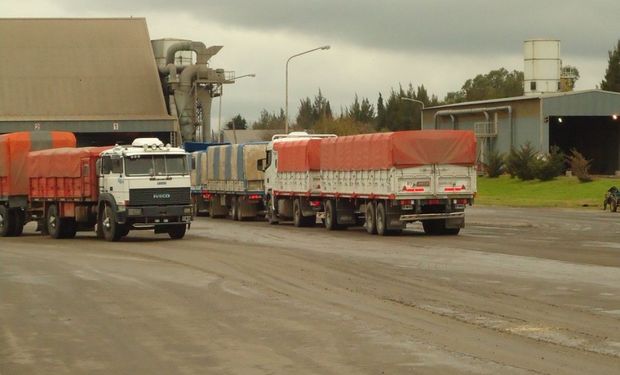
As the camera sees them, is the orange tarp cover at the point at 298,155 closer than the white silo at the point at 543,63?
Yes

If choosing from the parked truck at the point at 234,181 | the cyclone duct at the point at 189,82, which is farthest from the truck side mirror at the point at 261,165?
the cyclone duct at the point at 189,82

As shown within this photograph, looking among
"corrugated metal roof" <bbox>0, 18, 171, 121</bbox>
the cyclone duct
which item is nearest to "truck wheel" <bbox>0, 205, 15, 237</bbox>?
"corrugated metal roof" <bbox>0, 18, 171, 121</bbox>

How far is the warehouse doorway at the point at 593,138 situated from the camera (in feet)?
281

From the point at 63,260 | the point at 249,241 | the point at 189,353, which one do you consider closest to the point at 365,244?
the point at 249,241

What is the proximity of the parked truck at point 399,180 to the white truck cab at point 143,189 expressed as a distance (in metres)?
5.55

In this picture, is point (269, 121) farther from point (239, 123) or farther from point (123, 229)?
point (123, 229)

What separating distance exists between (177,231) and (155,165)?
2.17m

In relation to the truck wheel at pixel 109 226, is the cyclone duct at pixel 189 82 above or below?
above

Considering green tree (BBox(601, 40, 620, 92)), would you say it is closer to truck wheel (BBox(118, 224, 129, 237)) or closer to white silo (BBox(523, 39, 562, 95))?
white silo (BBox(523, 39, 562, 95))

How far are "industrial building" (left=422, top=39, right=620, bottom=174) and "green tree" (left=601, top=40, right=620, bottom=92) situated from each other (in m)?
13.0

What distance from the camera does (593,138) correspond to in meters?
88.4

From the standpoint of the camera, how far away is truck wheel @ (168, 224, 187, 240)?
35.9m

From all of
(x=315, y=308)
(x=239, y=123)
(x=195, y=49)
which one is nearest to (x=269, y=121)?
(x=239, y=123)

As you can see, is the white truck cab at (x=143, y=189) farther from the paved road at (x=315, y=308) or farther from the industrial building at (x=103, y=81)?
the industrial building at (x=103, y=81)
